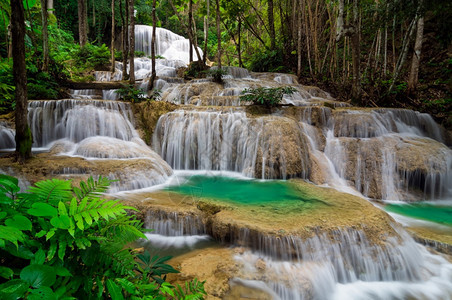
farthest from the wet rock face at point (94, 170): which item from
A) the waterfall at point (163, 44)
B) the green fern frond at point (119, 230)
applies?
the waterfall at point (163, 44)

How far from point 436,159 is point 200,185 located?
21.2 ft

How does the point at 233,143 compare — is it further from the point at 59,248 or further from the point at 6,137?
the point at 59,248

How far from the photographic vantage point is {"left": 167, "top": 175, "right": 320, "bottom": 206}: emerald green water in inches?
195

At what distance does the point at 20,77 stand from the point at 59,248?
5.19 metres

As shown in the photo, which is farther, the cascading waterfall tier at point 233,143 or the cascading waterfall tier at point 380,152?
the cascading waterfall tier at point 233,143

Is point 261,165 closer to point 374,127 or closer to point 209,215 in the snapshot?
point 209,215

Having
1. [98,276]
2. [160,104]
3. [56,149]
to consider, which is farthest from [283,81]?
[98,276]

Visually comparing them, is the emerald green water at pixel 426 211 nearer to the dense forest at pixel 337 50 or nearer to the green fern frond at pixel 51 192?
the dense forest at pixel 337 50

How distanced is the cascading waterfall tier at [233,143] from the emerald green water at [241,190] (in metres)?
0.70

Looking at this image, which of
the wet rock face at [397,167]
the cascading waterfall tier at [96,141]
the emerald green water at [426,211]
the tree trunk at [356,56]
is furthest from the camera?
the tree trunk at [356,56]

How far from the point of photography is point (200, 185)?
649 cm

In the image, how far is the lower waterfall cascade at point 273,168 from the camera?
3.37 m

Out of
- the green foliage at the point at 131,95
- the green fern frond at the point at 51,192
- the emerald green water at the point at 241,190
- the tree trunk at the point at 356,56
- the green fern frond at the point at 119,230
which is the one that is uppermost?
the tree trunk at the point at 356,56

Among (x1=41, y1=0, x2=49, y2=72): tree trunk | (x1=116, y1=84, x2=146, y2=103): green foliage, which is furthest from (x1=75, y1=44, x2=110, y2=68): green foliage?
(x1=116, y1=84, x2=146, y2=103): green foliage
